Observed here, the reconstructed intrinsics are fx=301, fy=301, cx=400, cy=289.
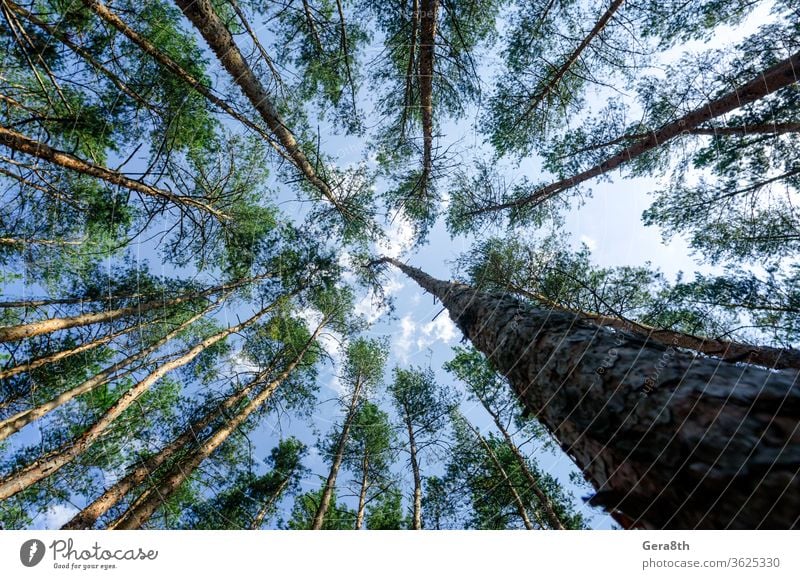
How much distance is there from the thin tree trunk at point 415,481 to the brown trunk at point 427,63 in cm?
761

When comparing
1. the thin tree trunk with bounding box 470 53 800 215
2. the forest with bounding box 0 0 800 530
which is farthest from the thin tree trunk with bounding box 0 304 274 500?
the thin tree trunk with bounding box 470 53 800 215

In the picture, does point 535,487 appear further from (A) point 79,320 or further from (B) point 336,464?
(A) point 79,320

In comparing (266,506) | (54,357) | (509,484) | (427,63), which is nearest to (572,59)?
(427,63)

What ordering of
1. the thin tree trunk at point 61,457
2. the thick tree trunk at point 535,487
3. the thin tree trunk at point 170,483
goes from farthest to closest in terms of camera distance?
the thick tree trunk at point 535,487, the thin tree trunk at point 170,483, the thin tree trunk at point 61,457

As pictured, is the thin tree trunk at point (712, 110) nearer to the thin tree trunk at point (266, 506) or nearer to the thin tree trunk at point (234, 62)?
the thin tree trunk at point (234, 62)

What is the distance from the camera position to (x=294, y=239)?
319 inches

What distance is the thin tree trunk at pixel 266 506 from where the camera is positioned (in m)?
8.15

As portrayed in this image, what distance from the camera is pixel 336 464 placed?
8094 millimetres

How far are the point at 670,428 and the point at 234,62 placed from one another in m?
5.40

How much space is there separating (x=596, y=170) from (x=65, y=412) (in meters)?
A: 12.7
